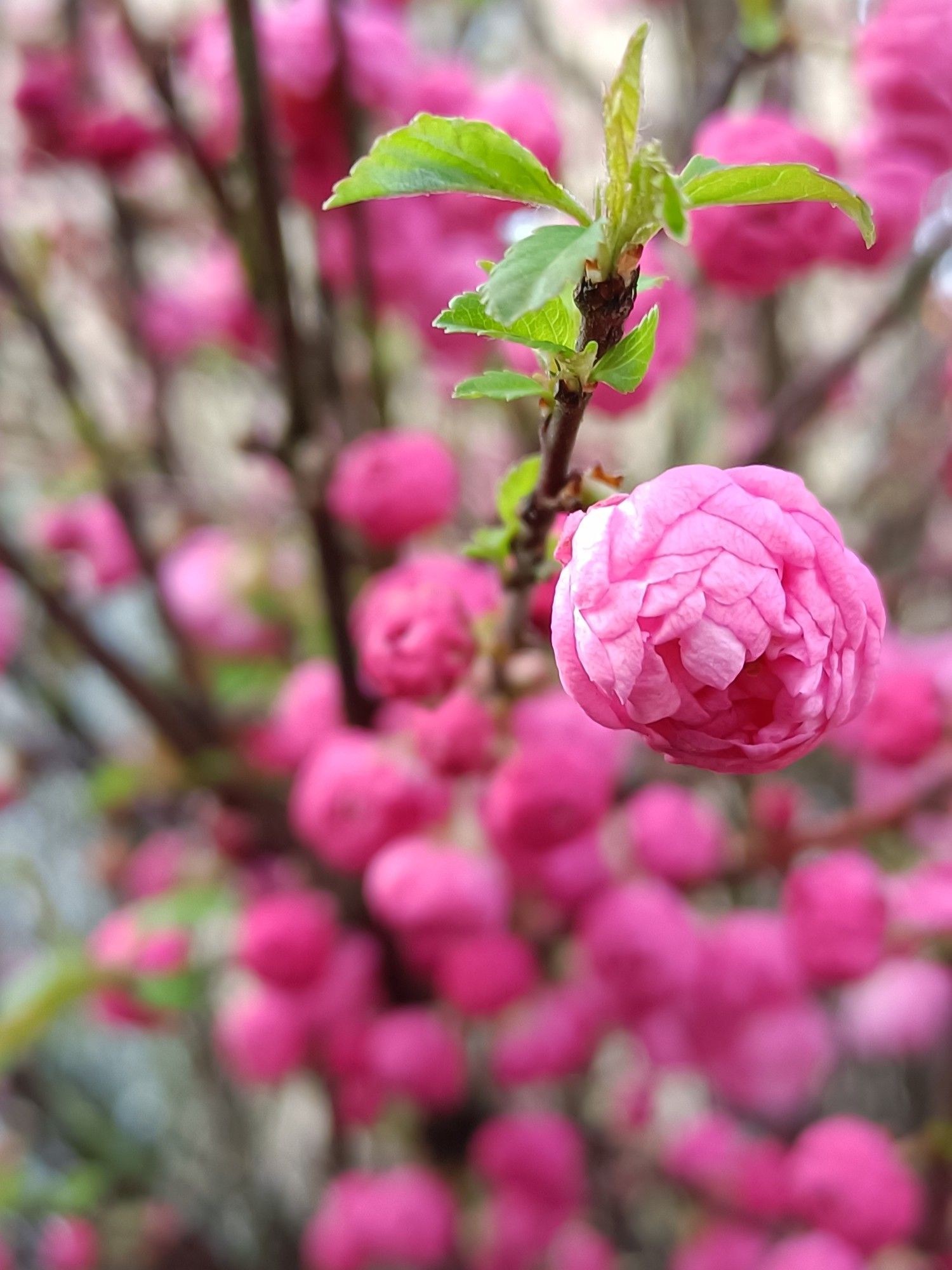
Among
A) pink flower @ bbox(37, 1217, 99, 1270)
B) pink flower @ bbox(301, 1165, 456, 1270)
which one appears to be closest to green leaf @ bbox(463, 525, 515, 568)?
pink flower @ bbox(301, 1165, 456, 1270)

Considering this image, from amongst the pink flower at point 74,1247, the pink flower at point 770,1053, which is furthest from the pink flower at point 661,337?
the pink flower at point 74,1247

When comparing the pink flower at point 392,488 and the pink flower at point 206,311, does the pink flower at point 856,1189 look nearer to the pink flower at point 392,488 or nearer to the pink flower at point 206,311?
the pink flower at point 392,488

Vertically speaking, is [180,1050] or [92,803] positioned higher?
[92,803]

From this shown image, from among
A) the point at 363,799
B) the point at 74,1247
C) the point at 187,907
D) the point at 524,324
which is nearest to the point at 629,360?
the point at 524,324

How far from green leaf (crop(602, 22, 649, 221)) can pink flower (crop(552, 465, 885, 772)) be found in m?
0.05

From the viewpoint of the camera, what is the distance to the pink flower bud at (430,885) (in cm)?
42

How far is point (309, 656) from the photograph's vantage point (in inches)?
27.3

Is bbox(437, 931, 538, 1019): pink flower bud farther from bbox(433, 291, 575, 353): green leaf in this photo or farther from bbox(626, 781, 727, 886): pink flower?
bbox(433, 291, 575, 353): green leaf

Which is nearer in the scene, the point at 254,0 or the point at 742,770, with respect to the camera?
the point at 742,770

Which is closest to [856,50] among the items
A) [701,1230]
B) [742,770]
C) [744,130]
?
[744,130]

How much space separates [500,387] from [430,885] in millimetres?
249

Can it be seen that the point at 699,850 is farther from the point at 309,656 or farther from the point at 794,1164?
the point at 309,656

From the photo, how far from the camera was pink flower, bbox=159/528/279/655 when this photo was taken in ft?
2.25

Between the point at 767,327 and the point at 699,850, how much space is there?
404 millimetres
